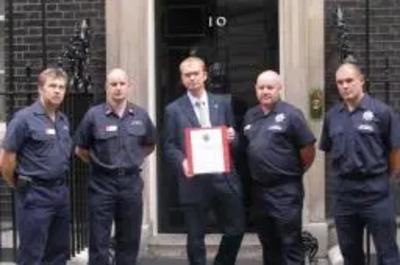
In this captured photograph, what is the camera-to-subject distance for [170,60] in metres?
10.0

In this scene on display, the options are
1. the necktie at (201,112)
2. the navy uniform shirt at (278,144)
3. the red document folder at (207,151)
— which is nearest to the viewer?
the navy uniform shirt at (278,144)

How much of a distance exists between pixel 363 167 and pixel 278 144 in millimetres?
674

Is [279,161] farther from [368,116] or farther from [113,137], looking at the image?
[113,137]

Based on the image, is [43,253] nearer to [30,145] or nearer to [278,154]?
[30,145]

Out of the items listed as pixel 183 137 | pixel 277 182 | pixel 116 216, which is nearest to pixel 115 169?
pixel 116 216

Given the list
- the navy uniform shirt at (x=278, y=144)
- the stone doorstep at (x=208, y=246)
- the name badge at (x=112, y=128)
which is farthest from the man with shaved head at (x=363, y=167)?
the stone doorstep at (x=208, y=246)

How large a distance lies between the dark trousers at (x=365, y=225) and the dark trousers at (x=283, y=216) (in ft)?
1.10

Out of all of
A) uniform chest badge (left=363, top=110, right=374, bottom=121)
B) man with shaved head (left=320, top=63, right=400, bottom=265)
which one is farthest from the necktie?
uniform chest badge (left=363, top=110, right=374, bottom=121)

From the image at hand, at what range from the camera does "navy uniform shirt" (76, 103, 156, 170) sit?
7.48 m

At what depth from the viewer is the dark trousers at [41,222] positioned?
7027mm

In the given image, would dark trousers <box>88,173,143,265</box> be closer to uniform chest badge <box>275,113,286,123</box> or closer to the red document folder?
the red document folder

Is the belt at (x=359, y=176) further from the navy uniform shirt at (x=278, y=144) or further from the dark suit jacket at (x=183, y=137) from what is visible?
the dark suit jacket at (x=183, y=137)

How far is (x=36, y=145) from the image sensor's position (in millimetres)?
7059

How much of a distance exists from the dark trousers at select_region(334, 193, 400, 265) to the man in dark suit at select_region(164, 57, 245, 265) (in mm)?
832
